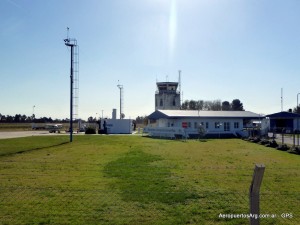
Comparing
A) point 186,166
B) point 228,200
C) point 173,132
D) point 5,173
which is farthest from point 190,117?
point 228,200

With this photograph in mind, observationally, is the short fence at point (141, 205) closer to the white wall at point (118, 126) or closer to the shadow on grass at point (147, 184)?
the shadow on grass at point (147, 184)

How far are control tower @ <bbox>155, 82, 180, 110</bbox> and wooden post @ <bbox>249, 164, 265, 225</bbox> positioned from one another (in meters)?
83.8

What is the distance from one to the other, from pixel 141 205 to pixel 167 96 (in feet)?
265

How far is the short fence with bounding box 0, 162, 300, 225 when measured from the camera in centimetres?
780

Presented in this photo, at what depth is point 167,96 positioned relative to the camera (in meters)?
89.5

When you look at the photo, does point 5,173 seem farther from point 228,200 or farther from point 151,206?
point 228,200

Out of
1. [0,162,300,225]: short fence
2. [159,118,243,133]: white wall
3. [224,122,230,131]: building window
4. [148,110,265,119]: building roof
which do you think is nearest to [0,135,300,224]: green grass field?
[0,162,300,225]: short fence

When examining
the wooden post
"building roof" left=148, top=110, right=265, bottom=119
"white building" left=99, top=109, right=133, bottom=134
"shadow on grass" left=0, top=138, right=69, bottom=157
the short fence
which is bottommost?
the short fence

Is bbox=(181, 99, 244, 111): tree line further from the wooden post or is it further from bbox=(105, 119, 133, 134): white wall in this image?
the wooden post

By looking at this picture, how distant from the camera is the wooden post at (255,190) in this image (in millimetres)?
4880

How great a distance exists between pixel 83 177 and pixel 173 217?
20.5 feet

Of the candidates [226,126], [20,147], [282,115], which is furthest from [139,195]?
Result: [282,115]

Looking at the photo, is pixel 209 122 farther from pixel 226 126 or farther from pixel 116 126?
pixel 116 126

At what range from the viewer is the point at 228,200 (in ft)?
31.2
